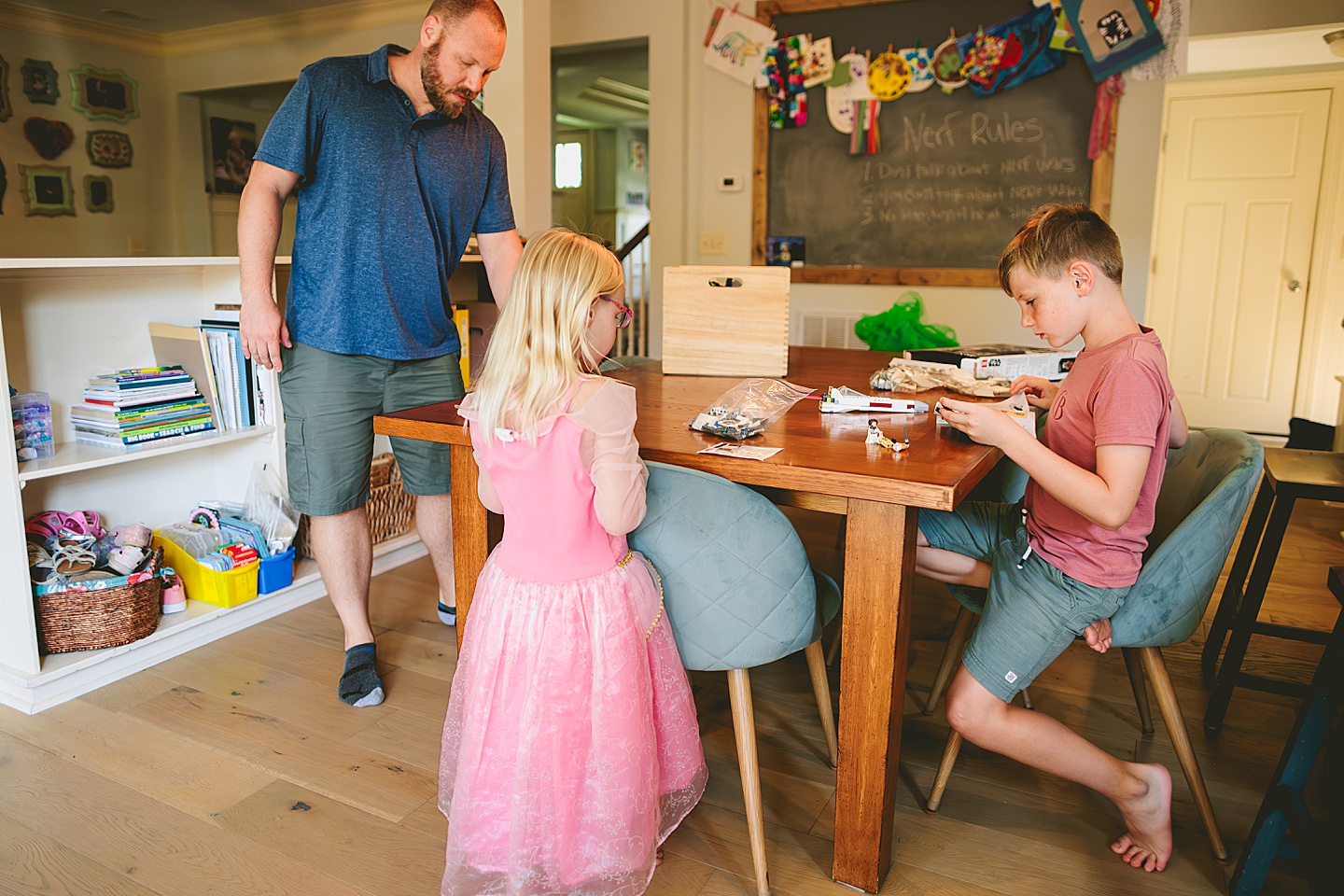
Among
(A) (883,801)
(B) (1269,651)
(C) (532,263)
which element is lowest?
(B) (1269,651)

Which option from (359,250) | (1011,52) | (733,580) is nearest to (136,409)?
(359,250)

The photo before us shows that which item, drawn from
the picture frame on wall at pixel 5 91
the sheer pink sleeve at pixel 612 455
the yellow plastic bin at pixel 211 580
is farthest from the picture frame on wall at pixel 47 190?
the sheer pink sleeve at pixel 612 455

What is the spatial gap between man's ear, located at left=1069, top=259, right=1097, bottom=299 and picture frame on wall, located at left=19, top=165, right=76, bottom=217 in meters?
6.61

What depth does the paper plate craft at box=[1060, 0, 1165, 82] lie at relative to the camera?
3695 mm

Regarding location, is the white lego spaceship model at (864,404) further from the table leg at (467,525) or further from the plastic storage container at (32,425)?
the plastic storage container at (32,425)

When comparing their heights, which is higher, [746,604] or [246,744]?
[746,604]

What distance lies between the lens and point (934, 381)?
195 centimetres

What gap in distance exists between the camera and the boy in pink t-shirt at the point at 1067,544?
1340 millimetres

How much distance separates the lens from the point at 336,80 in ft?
6.18

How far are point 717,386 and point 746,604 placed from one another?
712 millimetres

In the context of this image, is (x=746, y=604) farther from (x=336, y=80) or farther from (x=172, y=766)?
(x=336, y=80)

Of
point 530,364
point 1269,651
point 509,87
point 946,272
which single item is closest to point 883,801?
point 530,364

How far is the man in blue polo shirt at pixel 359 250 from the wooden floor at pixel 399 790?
22 centimetres

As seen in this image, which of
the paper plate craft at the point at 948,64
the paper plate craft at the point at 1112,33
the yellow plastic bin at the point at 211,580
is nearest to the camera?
the yellow plastic bin at the point at 211,580
